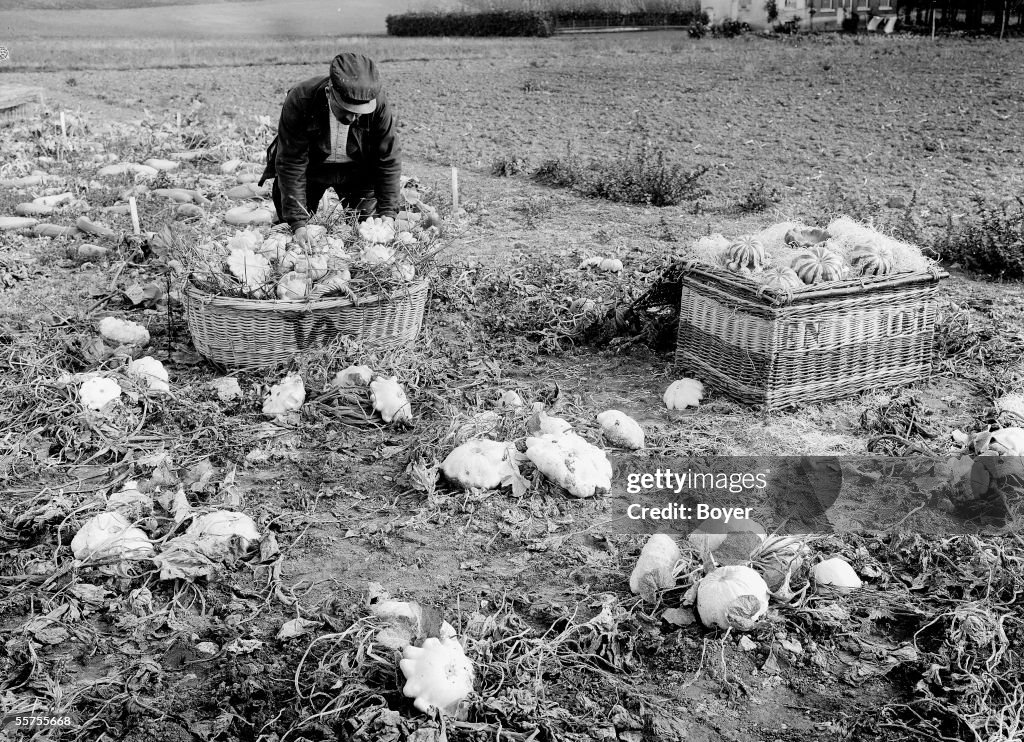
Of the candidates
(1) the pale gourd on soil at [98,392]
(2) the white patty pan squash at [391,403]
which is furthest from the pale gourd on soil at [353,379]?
(1) the pale gourd on soil at [98,392]

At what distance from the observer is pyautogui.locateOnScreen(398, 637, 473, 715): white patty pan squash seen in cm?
236

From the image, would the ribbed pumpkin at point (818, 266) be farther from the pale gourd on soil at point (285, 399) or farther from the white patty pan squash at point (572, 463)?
the pale gourd on soil at point (285, 399)

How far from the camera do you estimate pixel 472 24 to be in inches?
853

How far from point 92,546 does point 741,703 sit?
1.96 meters

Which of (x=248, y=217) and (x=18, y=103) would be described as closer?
(x=248, y=217)

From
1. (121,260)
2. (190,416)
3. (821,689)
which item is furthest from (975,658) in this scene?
(121,260)

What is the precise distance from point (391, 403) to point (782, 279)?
1.62 meters

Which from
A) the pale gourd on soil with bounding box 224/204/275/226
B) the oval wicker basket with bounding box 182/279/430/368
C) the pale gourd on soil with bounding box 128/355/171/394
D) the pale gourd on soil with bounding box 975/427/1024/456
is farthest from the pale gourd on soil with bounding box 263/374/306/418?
the pale gourd on soil with bounding box 224/204/275/226

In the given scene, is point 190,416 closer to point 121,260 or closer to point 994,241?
point 121,260

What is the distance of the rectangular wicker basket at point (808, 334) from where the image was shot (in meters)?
3.92

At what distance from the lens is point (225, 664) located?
2.60 meters

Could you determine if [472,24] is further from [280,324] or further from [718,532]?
[718,532]

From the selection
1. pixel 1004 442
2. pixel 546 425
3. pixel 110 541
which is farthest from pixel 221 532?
pixel 1004 442

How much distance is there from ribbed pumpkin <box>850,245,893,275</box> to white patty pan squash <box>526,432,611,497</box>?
1.45 meters
